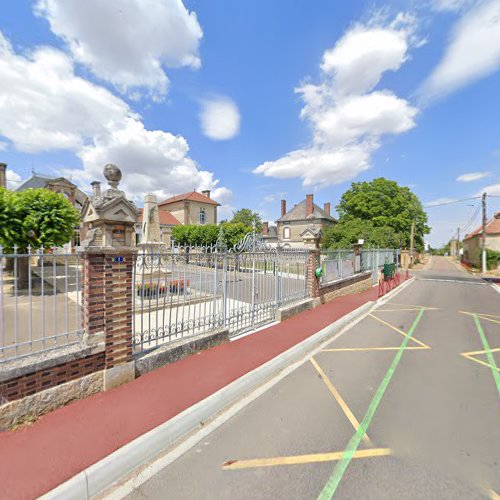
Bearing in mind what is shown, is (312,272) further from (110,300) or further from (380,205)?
(380,205)

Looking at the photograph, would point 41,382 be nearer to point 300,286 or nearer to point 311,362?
point 311,362

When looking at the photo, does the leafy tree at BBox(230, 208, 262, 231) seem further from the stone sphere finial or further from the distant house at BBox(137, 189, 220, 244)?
the stone sphere finial

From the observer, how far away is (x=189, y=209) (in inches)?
1761

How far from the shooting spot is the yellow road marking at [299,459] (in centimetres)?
263

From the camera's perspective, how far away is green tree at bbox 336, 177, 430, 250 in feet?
105

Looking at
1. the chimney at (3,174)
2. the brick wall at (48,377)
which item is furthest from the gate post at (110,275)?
the chimney at (3,174)

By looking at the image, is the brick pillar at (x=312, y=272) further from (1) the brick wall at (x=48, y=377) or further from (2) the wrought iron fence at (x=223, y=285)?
(1) the brick wall at (x=48, y=377)

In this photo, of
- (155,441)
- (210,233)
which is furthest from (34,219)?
(210,233)

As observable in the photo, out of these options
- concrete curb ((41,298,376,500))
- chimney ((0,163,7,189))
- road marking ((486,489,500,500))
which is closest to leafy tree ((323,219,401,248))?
concrete curb ((41,298,376,500))

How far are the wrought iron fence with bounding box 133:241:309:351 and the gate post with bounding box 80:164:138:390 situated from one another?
0.86m

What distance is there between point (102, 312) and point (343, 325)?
6.20 meters

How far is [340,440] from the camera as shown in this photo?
2980 millimetres

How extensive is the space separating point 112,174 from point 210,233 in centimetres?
2572

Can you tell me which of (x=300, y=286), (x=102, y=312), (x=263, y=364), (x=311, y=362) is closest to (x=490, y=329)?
(x=300, y=286)
